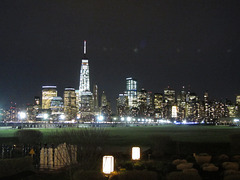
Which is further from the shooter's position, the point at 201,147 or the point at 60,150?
the point at 201,147

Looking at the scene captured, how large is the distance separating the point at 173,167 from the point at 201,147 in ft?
52.6

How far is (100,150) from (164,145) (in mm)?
10605

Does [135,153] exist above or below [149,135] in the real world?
below

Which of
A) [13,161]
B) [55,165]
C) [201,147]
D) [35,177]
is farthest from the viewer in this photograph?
[201,147]

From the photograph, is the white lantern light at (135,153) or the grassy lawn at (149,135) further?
the grassy lawn at (149,135)

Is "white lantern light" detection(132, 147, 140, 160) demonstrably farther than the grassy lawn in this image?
No

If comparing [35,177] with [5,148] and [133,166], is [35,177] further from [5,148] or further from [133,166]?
[5,148]

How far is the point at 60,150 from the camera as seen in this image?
798 inches

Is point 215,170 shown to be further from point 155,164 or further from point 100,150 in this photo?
point 100,150

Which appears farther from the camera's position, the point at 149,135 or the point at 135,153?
the point at 149,135

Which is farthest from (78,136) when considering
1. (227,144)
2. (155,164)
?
(227,144)

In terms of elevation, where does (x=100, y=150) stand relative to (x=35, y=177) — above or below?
above

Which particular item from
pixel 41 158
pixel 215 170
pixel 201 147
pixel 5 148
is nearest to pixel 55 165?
pixel 41 158

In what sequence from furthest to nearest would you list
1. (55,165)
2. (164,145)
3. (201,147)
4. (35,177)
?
(201,147) → (164,145) → (55,165) → (35,177)
